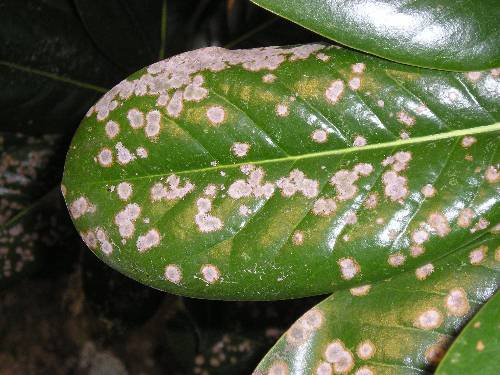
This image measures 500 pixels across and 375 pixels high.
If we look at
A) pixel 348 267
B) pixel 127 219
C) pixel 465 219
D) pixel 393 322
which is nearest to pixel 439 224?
pixel 465 219

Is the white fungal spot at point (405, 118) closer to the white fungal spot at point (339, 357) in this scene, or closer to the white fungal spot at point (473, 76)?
the white fungal spot at point (473, 76)

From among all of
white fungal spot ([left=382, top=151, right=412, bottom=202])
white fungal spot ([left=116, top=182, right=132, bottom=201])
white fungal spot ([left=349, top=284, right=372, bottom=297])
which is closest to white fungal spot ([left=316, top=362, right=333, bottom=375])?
white fungal spot ([left=349, top=284, right=372, bottom=297])

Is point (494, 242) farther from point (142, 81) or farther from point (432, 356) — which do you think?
point (142, 81)

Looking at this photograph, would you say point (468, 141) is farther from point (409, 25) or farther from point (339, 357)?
point (339, 357)

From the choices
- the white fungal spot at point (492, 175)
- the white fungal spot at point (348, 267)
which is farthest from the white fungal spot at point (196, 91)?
the white fungal spot at point (492, 175)

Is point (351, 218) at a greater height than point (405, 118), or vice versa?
point (405, 118)

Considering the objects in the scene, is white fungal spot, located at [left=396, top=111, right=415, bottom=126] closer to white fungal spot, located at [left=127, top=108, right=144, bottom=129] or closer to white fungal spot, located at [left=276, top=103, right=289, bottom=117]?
white fungal spot, located at [left=276, top=103, right=289, bottom=117]
